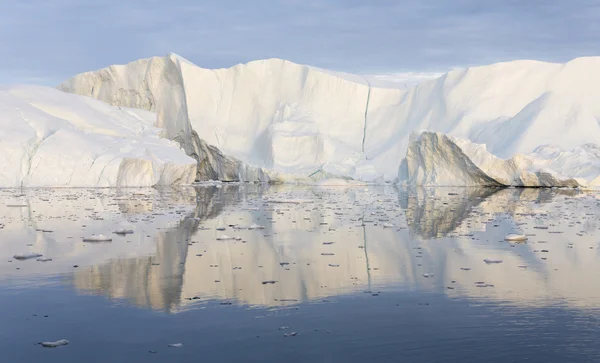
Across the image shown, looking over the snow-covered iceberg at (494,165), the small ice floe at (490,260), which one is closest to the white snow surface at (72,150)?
the snow-covered iceberg at (494,165)

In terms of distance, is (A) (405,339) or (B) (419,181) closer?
(A) (405,339)

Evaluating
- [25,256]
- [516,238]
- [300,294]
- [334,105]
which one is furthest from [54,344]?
[334,105]

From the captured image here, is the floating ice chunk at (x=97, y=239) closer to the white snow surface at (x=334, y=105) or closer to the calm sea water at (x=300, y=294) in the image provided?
the calm sea water at (x=300, y=294)

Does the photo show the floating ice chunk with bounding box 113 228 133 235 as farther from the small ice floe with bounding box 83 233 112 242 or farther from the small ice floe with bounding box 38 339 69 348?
the small ice floe with bounding box 38 339 69 348

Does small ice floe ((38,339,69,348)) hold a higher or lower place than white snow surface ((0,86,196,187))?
lower

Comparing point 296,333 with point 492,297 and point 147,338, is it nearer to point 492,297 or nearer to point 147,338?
point 147,338

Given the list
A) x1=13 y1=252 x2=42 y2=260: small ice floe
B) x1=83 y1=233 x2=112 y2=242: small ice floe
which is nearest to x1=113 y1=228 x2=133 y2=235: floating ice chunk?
x1=83 y1=233 x2=112 y2=242: small ice floe

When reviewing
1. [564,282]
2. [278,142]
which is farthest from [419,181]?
[564,282]
